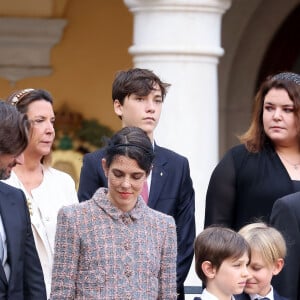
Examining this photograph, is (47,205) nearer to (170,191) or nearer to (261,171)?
(170,191)

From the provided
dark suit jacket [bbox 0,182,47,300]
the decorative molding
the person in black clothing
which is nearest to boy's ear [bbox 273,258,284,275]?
the person in black clothing

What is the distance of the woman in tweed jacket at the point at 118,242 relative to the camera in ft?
19.6

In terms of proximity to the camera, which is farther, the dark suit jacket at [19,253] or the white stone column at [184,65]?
the white stone column at [184,65]

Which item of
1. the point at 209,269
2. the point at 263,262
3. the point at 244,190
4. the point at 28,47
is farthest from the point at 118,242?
the point at 28,47

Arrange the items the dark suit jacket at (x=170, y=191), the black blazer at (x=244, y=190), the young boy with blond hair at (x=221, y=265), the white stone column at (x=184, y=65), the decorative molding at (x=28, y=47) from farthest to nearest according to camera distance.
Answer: the decorative molding at (x=28, y=47) < the white stone column at (x=184, y=65) < the black blazer at (x=244, y=190) < the dark suit jacket at (x=170, y=191) < the young boy with blond hair at (x=221, y=265)

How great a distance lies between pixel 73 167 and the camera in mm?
12891

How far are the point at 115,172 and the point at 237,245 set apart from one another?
1.79 ft

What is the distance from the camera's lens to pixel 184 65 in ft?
32.3

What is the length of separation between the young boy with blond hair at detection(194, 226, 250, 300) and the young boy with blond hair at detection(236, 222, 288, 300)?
0.74 feet

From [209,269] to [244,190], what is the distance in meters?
1.07

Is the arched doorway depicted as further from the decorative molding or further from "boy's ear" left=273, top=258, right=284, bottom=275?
"boy's ear" left=273, top=258, right=284, bottom=275

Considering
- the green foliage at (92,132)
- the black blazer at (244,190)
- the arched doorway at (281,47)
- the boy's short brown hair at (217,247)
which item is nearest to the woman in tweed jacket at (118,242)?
the boy's short brown hair at (217,247)

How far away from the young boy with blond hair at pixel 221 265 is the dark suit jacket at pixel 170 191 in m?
0.74

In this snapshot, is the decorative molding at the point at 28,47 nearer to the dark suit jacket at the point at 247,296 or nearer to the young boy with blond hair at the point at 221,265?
the dark suit jacket at the point at 247,296
